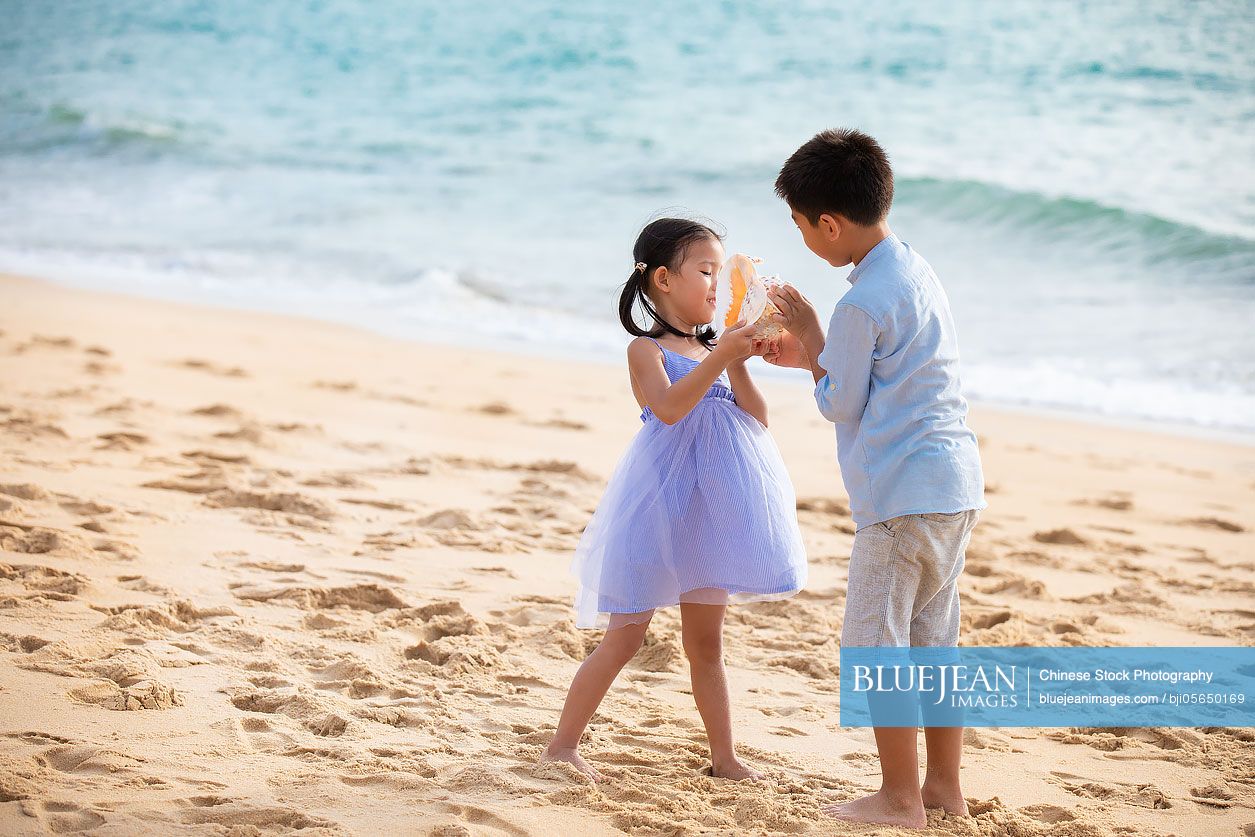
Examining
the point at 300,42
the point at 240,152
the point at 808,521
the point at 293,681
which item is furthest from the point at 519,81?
the point at 293,681

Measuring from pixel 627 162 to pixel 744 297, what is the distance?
13310mm

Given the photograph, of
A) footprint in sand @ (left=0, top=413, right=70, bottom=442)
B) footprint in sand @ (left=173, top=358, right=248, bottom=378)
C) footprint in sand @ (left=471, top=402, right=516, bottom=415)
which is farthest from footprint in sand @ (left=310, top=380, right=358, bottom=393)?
footprint in sand @ (left=0, top=413, right=70, bottom=442)

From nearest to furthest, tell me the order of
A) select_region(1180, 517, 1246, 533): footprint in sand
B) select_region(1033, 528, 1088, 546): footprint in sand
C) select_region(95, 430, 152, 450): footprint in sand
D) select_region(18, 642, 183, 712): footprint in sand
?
select_region(18, 642, 183, 712): footprint in sand
select_region(1033, 528, 1088, 546): footprint in sand
select_region(95, 430, 152, 450): footprint in sand
select_region(1180, 517, 1246, 533): footprint in sand

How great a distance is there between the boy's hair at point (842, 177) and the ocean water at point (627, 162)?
583 cm

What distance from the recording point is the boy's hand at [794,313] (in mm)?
2693

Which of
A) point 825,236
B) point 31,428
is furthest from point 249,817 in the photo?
point 31,428

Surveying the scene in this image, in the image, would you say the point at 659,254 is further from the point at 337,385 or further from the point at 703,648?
the point at 337,385

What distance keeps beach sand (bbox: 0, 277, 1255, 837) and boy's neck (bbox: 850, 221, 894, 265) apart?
1299 millimetres

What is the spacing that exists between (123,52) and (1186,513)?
24242mm

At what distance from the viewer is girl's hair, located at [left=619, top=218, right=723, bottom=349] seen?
286 cm

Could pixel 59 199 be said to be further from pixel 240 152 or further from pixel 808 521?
pixel 808 521

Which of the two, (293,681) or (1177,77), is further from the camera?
(1177,77)

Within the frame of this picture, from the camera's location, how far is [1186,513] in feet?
18.6

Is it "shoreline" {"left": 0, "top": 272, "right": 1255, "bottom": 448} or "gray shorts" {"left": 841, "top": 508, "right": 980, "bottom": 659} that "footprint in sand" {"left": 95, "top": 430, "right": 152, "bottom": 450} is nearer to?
"shoreline" {"left": 0, "top": 272, "right": 1255, "bottom": 448}
